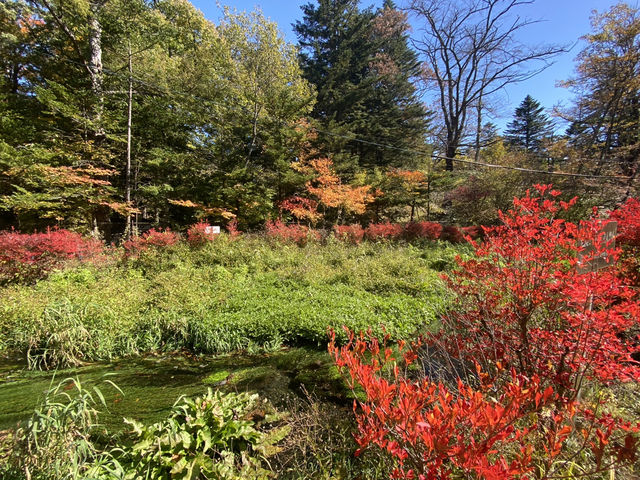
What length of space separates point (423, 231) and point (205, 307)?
29.9 ft

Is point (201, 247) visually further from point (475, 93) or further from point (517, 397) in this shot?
point (475, 93)

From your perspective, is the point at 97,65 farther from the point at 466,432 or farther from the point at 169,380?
the point at 466,432

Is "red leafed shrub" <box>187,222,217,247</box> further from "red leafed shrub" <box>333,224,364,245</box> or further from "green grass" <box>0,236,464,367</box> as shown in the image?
"red leafed shrub" <box>333,224,364,245</box>

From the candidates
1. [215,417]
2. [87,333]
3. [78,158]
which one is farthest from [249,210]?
[215,417]

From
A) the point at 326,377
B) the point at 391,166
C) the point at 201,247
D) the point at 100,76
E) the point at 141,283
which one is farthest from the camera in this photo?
the point at 391,166

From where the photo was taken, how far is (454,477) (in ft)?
4.15

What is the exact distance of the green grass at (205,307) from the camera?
3973 mm

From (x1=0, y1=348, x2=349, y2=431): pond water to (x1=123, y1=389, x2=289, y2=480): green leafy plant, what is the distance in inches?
34.0

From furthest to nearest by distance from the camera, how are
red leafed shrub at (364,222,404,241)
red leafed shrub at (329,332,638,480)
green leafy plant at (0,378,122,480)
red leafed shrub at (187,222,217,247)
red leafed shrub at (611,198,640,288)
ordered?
red leafed shrub at (364,222,404,241) < red leafed shrub at (187,222,217,247) < red leafed shrub at (611,198,640,288) < green leafy plant at (0,378,122,480) < red leafed shrub at (329,332,638,480)

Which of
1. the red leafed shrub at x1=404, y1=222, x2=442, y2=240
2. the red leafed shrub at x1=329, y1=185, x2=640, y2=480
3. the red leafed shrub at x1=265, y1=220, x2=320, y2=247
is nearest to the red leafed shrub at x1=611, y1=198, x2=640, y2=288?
the red leafed shrub at x1=329, y1=185, x2=640, y2=480

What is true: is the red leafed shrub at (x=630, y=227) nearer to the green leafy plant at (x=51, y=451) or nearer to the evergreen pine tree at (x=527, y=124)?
the green leafy plant at (x=51, y=451)

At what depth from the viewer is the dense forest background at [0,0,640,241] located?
9938 mm

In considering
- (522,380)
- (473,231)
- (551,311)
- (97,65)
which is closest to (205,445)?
(522,380)

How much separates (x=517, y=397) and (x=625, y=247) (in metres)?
5.04
